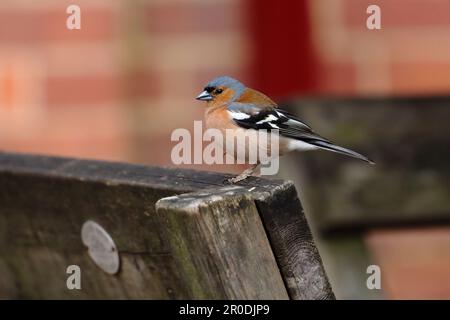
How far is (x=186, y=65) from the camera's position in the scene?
408 cm

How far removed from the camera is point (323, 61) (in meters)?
3.88

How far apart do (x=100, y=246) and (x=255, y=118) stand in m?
0.99

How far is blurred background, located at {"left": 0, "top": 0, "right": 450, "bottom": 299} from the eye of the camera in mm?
3809

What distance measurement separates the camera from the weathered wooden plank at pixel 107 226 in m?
A: 1.60

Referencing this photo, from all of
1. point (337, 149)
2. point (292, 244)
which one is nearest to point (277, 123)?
point (337, 149)

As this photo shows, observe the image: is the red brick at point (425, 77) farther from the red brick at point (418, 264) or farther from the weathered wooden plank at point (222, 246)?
the weathered wooden plank at point (222, 246)

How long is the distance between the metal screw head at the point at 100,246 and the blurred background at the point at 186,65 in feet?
6.32

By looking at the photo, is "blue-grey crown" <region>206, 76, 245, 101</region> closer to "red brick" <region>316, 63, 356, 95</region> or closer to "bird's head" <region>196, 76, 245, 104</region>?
"bird's head" <region>196, 76, 245, 104</region>

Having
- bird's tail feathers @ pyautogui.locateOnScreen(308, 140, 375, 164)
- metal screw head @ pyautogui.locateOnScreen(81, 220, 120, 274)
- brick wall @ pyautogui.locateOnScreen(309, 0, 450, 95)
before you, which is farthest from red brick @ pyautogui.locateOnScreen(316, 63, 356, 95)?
metal screw head @ pyautogui.locateOnScreen(81, 220, 120, 274)

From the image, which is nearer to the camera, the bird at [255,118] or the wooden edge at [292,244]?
the wooden edge at [292,244]

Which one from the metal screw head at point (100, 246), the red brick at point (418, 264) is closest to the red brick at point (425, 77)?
the red brick at point (418, 264)
